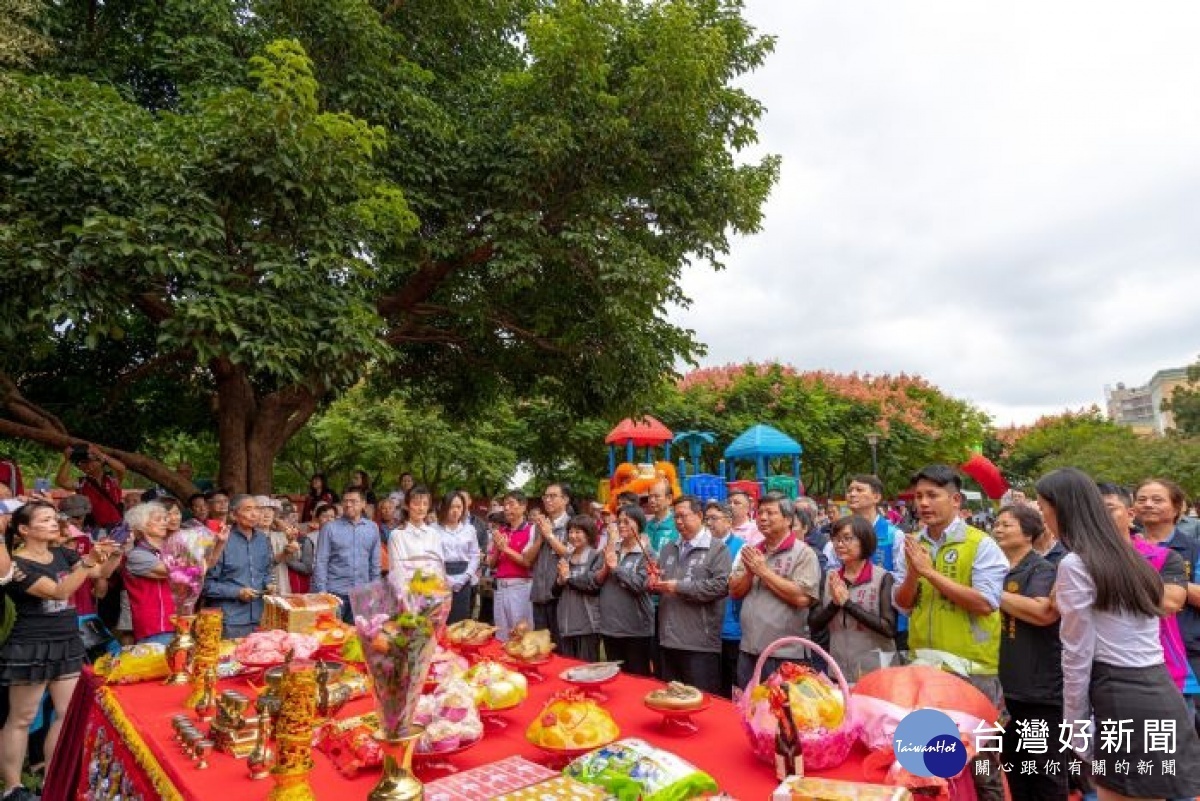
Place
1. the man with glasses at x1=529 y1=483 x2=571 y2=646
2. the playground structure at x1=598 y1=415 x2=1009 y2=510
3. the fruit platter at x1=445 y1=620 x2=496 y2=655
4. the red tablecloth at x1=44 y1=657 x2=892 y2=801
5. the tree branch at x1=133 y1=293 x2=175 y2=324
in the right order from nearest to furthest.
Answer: the red tablecloth at x1=44 y1=657 x2=892 y2=801
the fruit platter at x1=445 y1=620 x2=496 y2=655
the man with glasses at x1=529 y1=483 x2=571 y2=646
the tree branch at x1=133 y1=293 x2=175 y2=324
the playground structure at x1=598 y1=415 x2=1009 y2=510

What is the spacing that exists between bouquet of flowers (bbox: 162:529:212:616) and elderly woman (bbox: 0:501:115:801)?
627 millimetres

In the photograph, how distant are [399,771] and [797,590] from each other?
95.7 inches

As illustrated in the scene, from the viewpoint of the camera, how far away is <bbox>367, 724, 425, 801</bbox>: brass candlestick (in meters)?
1.89

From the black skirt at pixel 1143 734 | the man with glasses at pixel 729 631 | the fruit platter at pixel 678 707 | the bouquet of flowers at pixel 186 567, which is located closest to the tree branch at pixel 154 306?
the bouquet of flowers at pixel 186 567

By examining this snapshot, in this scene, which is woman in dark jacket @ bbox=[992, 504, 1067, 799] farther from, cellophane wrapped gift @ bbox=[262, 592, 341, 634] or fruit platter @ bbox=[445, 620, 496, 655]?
cellophane wrapped gift @ bbox=[262, 592, 341, 634]

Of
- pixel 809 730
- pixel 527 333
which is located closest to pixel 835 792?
pixel 809 730

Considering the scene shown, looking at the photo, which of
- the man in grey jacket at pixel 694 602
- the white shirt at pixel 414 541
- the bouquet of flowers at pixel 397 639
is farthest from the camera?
the white shirt at pixel 414 541

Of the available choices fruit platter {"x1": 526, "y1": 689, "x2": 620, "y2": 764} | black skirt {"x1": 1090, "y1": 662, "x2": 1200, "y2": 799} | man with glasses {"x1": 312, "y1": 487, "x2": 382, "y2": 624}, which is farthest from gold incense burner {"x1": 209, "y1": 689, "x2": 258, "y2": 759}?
man with glasses {"x1": 312, "y1": 487, "x2": 382, "y2": 624}

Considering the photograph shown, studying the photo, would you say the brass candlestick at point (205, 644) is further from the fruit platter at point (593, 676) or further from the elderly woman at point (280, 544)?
the elderly woman at point (280, 544)

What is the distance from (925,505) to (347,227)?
5.67m

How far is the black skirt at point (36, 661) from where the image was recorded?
3.88 meters

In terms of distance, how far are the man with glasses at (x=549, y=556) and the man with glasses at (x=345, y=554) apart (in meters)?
1.45

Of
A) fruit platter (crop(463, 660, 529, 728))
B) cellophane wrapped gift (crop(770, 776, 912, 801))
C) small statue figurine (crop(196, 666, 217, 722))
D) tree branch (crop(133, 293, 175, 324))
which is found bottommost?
small statue figurine (crop(196, 666, 217, 722))

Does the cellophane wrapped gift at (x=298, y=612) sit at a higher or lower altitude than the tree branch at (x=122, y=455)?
lower
